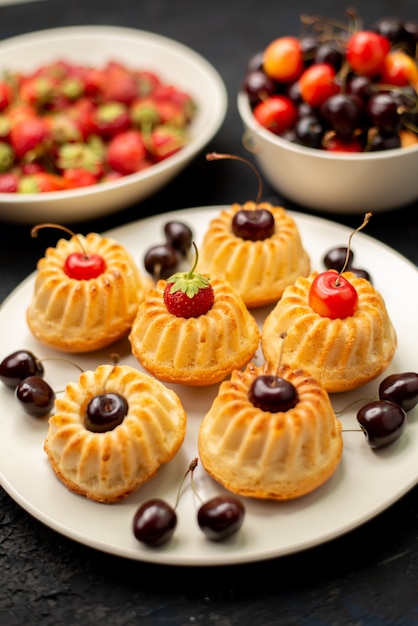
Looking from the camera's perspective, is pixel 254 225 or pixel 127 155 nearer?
pixel 254 225

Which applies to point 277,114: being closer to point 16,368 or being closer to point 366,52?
point 366,52

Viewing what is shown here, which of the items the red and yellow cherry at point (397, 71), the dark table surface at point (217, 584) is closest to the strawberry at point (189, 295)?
the dark table surface at point (217, 584)

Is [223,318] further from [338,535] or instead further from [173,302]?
[338,535]

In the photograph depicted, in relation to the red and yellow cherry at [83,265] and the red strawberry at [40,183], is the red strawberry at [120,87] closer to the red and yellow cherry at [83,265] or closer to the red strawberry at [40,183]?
the red strawberry at [40,183]

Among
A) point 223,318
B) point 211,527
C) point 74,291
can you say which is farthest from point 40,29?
point 211,527

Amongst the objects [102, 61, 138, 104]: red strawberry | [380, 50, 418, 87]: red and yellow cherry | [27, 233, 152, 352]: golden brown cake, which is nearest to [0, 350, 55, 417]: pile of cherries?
[27, 233, 152, 352]: golden brown cake

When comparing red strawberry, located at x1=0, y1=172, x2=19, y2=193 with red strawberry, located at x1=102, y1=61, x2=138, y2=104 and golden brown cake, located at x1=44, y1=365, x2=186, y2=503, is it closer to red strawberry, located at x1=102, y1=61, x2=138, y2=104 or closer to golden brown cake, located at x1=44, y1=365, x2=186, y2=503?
red strawberry, located at x1=102, y1=61, x2=138, y2=104

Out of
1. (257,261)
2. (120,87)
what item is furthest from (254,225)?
(120,87)
